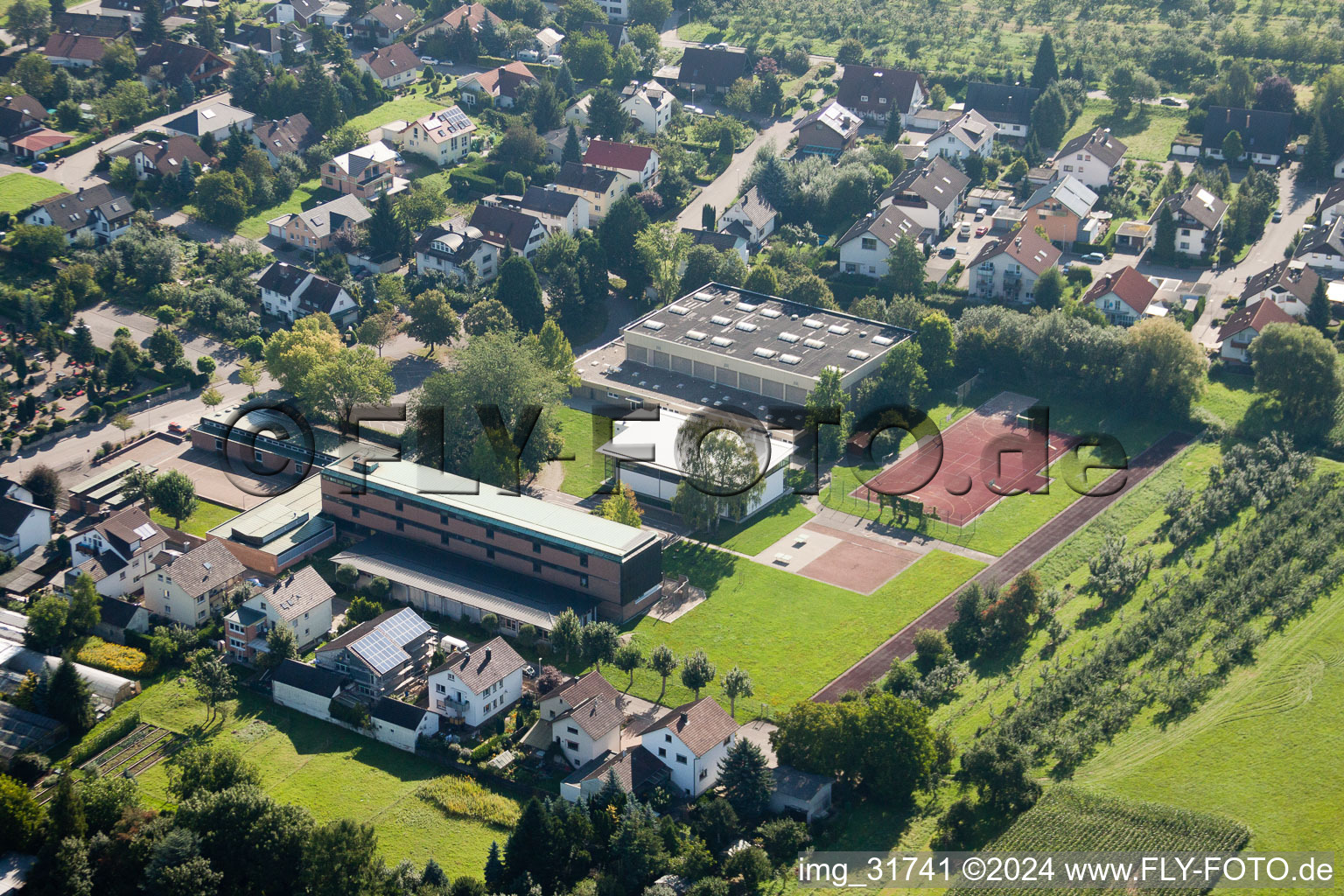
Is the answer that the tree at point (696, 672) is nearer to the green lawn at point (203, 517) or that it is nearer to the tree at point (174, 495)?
the green lawn at point (203, 517)

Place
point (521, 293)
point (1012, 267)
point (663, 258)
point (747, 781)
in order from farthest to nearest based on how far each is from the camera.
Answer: point (663, 258) < point (1012, 267) < point (521, 293) < point (747, 781)

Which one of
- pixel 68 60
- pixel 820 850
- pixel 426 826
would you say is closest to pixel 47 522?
pixel 426 826

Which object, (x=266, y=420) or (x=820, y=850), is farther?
(x=266, y=420)

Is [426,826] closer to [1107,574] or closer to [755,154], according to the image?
[1107,574]

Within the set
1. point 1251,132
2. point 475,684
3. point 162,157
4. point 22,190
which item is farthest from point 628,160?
point 475,684

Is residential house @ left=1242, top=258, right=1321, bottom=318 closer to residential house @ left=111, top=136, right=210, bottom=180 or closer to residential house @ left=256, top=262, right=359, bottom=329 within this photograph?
residential house @ left=256, top=262, right=359, bottom=329

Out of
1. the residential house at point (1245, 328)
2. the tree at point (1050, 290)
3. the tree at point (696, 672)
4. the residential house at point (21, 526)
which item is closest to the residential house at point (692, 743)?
the tree at point (696, 672)

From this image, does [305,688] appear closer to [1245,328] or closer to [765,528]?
[765,528]

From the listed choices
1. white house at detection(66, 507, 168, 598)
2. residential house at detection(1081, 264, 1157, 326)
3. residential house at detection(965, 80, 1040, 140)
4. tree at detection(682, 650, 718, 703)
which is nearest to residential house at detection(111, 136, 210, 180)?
white house at detection(66, 507, 168, 598)
